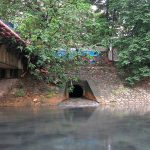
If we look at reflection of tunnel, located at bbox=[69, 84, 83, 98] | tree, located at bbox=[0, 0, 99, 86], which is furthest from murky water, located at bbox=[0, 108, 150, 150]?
reflection of tunnel, located at bbox=[69, 84, 83, 98]

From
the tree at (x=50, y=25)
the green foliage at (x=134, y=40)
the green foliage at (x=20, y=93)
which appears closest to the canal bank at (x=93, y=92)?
the green foliage at (x=20, y=93)

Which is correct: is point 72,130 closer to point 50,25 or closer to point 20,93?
point 50,25

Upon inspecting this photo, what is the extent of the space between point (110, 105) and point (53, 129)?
9.48 meters

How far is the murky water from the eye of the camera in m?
11.5

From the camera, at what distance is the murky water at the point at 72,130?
11.5m

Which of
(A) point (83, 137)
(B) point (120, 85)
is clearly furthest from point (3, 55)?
(B) point (120, 85)

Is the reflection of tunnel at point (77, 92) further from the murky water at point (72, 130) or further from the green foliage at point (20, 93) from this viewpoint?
the murky water at point (72, 130)

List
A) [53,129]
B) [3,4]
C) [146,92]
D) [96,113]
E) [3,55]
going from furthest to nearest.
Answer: [146,92] → [3,4] → [96,113] → [3,55] → [53,129]

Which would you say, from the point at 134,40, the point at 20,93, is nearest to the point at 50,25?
the point at 20,93

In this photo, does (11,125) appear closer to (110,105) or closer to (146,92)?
(110,105)

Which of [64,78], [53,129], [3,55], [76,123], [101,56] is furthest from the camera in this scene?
[101,56]

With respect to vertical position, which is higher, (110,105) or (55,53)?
(55,53)

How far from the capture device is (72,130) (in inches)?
564

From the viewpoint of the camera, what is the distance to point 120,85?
1049 inches
